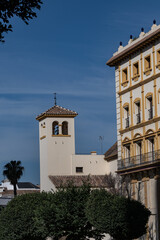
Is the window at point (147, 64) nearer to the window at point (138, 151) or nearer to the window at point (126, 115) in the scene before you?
the window at point (126, 115)

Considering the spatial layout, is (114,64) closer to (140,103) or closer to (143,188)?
(140,103)

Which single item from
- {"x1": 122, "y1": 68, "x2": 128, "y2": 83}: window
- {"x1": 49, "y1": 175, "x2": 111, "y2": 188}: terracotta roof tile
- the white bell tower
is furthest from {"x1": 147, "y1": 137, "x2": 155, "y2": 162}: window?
the white bell tower

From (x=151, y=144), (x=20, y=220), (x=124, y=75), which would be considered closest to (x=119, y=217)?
(x=151, y=144)

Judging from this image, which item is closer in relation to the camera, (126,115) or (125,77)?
(126,115)

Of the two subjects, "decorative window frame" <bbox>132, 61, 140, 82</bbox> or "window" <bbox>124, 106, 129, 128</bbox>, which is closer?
"decorative window frame" <bbox>132, 61, 140, 82</bbox>

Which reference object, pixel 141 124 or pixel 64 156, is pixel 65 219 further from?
pixel 64 156

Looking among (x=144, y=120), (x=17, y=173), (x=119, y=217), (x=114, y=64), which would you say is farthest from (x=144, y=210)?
Result: (x=17, y=173)

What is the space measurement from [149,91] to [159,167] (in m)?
5.98

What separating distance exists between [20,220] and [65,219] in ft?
18.3

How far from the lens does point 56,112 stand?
6894 cm

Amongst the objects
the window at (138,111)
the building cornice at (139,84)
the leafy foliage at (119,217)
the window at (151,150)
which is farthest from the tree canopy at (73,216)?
the building cornice at (139,84)

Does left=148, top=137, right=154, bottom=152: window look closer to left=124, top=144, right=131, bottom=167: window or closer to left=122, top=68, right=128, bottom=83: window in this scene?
left=124, top=144, right=131, bottom=167: window

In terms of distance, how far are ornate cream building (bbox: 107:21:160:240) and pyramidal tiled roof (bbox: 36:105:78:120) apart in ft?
52.9

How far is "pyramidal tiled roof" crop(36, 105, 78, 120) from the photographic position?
68625 mm
